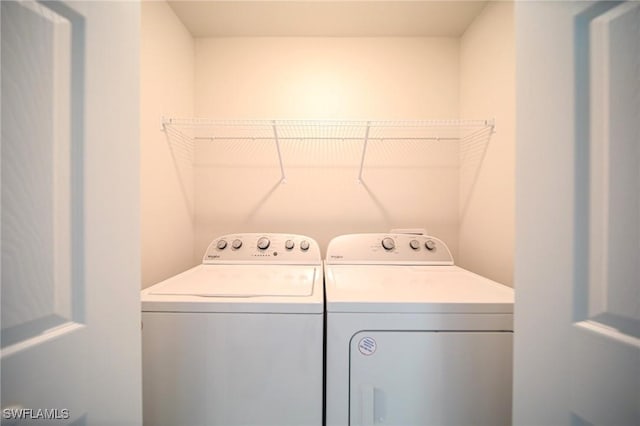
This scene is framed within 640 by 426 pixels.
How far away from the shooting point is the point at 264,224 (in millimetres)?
1729

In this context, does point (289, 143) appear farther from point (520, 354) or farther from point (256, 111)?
point (520, 354)

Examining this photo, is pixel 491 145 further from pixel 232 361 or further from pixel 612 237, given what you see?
pixel 232 361

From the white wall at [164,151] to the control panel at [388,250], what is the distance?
1011mm

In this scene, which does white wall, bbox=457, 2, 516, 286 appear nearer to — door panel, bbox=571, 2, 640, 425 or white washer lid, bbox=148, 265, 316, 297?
door panel, bbox=571, 2, 640, 425

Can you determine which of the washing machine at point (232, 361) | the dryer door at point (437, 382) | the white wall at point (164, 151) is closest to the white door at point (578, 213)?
the dryer door at point (437, 382)

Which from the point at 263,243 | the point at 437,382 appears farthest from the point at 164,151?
the point at 437,382

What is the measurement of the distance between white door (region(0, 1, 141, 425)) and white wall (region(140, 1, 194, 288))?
75 centimetres

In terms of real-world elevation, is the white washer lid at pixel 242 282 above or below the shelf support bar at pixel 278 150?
below

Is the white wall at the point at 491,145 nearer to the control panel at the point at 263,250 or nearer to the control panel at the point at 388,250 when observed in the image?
the control panel at the point at 388,250

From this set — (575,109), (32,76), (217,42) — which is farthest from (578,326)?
(217,42)

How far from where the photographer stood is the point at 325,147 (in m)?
1.72

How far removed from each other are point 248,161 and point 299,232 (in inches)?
26.2

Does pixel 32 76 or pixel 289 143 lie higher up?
pixel 289 143

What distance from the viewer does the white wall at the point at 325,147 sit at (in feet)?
5.53
